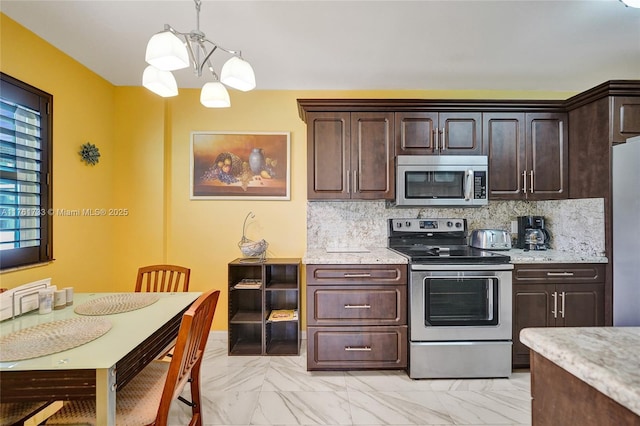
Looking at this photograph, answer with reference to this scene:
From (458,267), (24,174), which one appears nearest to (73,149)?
(24,174)

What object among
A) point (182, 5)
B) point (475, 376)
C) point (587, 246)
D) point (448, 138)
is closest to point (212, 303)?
point (182, 5)

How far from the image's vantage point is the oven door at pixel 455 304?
2.35 metres

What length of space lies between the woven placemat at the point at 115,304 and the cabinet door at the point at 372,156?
5.93ft

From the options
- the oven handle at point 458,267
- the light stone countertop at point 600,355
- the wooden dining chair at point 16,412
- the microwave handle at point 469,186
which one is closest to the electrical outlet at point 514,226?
the microwave handle at point 469,186

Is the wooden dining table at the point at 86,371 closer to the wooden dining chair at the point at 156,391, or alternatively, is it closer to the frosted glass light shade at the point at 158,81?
the wooden dining chair at the point at 156,391

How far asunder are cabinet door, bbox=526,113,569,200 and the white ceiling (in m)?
0.48

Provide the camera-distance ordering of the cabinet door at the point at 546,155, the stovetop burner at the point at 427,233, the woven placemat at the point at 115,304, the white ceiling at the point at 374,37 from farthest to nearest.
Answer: the stovetop burner at the point at 427,233 < the cabinet door at the point at 546,155 < the white ceiling at the point at 374,37 < the woven placemat at the point at 115,304

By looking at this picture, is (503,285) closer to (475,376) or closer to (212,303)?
(475,376)

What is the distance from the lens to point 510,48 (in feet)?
7.80

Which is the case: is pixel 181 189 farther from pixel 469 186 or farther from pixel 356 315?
pixel 469 186

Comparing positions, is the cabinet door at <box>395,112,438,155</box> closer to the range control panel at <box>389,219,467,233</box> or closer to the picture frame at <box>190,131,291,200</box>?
the range control panel at <box>389,219,467,233</box>

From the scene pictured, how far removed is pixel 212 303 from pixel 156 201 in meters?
2.04

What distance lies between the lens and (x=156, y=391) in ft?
4.86

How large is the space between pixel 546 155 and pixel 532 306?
4.61ft
